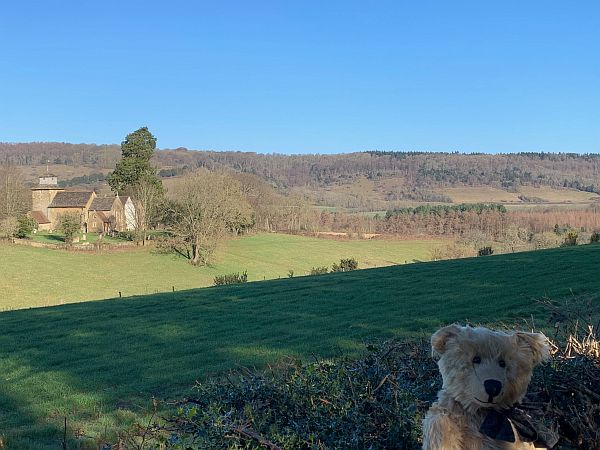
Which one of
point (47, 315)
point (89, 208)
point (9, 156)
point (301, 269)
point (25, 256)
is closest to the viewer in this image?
point (47, 315)

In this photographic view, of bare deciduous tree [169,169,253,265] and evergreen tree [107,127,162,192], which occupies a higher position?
evergreen tree [107,127,162,192]

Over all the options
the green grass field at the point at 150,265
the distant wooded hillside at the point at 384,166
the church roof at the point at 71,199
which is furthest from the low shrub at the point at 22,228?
the distant wooded hillside at the point at 384,166

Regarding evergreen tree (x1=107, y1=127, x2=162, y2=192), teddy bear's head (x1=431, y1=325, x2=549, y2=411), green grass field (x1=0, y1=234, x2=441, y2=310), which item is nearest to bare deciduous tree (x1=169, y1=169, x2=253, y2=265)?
green grass field (x1=0, y1=234, x2=441, y2=310)

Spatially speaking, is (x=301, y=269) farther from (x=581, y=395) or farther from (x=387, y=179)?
(x=387, y=179)

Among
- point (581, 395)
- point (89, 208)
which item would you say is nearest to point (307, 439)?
point (581, 395)

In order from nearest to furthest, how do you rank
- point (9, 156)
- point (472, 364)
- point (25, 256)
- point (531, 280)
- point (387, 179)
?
1. point (472, 364)
2. point (531, 280)
3. point (25, 256)
4. point (9, 156)
5. point (387, 179)

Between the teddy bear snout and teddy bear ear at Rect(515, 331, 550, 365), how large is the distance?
24 cm

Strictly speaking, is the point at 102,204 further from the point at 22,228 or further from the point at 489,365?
the point at 489,365

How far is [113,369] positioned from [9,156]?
173m

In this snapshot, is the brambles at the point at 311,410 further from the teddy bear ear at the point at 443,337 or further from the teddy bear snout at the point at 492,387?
the teddy bear snout at the point at 492,387

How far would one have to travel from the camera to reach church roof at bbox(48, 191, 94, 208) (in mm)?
78950

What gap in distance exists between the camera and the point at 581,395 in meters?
3.31

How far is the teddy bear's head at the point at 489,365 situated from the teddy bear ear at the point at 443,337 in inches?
0.5

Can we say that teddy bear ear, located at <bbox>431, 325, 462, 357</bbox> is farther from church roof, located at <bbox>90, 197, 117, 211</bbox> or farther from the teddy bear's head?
church roof, located at <bbox>90, 197, 117, 211</bbox>
